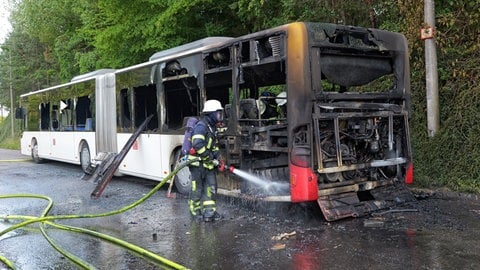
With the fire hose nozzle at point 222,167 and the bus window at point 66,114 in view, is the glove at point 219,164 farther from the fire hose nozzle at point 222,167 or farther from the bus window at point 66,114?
the bus window at point 66,114

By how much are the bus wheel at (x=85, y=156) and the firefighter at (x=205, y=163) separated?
23.9ft

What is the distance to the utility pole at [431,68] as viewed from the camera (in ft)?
30.8

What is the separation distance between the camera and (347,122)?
7.09 m

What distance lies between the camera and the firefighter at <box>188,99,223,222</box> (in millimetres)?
7305

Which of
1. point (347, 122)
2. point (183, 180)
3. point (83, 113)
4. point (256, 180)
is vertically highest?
point (83, 113)

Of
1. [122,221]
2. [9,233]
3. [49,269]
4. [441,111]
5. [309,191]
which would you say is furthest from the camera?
[441,111]

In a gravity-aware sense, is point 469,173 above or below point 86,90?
below

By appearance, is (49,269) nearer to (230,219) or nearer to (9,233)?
(9,233)

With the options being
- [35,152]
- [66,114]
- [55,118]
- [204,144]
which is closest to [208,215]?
[204,144]

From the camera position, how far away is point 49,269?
5.26 metres

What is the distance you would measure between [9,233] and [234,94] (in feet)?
12.5

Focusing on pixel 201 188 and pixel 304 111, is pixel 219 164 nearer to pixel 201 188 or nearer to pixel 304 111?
pixel 201 188

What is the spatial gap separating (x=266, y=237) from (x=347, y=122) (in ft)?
6.79

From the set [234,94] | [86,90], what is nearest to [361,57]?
[234,94]
